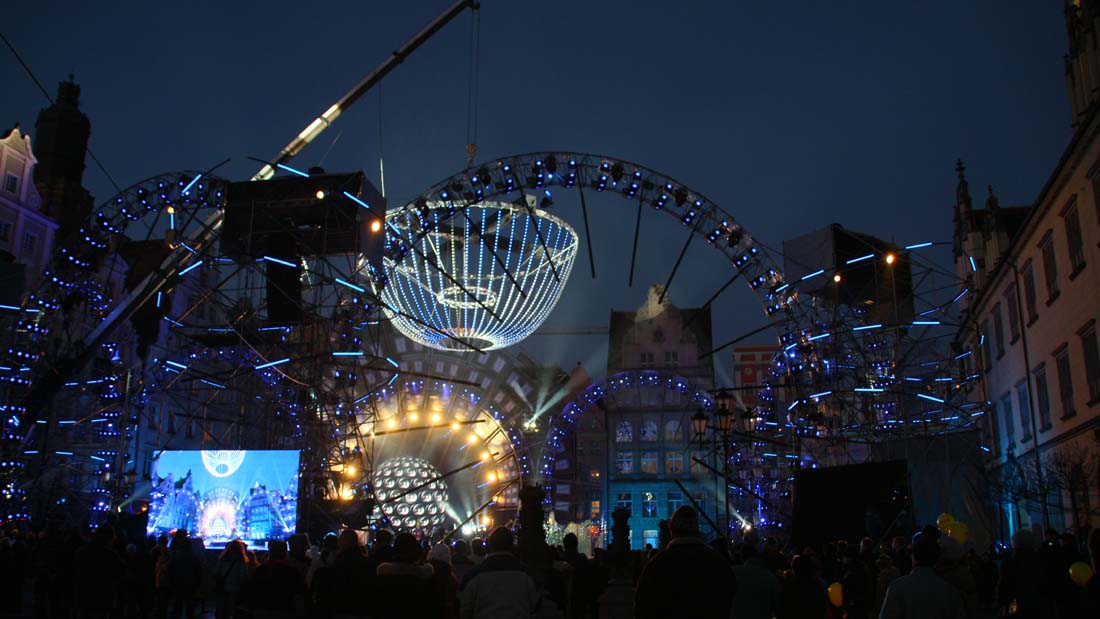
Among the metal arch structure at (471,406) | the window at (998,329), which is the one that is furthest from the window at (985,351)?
the metal arch structure at (471,406)

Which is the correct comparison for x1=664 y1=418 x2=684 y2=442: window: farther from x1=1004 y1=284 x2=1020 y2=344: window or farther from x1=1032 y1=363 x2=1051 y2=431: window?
x1=1032 y1=363 x2=1051 y2=431: window

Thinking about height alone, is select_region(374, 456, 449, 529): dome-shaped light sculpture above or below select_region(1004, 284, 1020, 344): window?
below

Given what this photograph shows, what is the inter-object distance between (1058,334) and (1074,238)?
3.07m

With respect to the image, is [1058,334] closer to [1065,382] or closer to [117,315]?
[1065,382]

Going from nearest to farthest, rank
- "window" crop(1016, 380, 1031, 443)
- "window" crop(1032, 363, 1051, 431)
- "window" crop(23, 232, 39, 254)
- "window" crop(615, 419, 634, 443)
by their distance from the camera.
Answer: "window" crop(1032, 363, 1051, 431) → "window" crop(1016, 380, 1031, 443) → "window" crop(23, 232, 39, 254) → "window" crop(615, 419, 634, 443)

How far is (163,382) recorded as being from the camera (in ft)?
111

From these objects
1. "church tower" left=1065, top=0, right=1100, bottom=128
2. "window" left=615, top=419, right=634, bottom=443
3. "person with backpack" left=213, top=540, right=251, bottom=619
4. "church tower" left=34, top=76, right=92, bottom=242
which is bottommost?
"person with backpack" left=213, top=540, right=251, bottom=619

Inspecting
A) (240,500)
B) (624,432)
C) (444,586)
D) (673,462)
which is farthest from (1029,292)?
(624,432)

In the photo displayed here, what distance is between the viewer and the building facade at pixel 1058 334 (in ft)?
71.1

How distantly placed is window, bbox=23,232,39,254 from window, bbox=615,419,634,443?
119ft

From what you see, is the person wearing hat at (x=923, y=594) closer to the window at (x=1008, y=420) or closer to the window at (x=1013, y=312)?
the window at (x=1013, y=312)

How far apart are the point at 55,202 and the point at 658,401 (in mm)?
38709

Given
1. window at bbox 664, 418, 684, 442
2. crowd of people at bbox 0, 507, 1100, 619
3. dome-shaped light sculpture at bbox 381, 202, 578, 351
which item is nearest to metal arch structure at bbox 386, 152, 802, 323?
dome-shaped light sculpture at bbox 381, 202, 578, 351

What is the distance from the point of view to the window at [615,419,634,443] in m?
62.4
